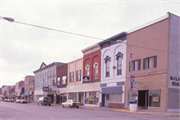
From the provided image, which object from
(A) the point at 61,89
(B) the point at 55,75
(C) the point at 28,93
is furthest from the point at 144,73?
(C) the point at 28,93

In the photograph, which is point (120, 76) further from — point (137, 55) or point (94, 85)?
point (94, 85)

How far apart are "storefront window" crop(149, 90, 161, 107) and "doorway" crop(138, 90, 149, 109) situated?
164 centimetres

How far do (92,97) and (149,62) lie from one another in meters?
15.4

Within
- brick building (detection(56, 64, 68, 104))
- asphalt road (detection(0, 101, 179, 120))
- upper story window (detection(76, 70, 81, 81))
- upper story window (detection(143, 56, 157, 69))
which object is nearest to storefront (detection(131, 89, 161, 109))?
upper story window (detection(143, 56, 157, 69))

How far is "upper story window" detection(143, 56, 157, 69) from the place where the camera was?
86.1 ft

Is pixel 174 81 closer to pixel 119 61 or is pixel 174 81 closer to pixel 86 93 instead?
pixel 119 61

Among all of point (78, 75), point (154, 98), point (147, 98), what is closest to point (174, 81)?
point (154, 98)

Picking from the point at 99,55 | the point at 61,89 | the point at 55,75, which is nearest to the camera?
the point at 99,55

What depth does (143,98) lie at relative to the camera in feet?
92.9

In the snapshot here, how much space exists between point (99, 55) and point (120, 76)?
296 inches

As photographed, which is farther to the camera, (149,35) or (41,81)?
(41,81)

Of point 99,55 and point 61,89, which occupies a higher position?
point 99,55

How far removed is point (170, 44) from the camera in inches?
975

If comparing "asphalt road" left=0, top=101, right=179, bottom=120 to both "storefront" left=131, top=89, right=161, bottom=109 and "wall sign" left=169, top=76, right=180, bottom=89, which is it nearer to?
"storefront" left=131, top=89, right=161, bottom=109
